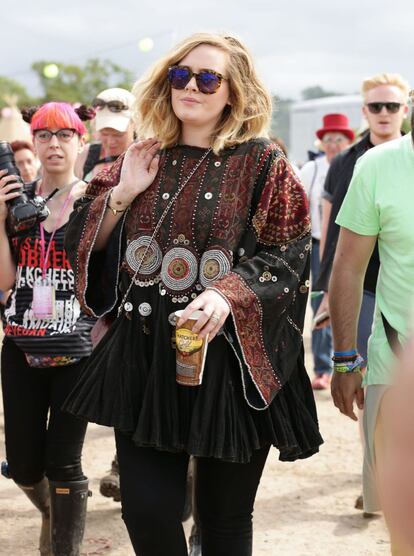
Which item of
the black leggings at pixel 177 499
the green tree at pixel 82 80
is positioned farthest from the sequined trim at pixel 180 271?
the green tree at pixel 82 80

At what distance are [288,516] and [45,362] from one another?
6.13ft

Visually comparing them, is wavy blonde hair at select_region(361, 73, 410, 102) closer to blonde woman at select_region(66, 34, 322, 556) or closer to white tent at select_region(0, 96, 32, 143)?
blonde woman at select_region(66, 34, 322, 556)

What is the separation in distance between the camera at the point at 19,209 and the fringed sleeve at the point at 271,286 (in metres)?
1.19

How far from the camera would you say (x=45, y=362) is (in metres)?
4.00

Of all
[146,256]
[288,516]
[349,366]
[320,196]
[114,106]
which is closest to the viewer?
[146,256]

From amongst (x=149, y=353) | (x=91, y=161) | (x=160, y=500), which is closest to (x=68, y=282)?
(x=149, y=353)

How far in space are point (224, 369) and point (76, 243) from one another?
2.25 ft

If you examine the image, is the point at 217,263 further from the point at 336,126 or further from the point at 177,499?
the point at 336,126

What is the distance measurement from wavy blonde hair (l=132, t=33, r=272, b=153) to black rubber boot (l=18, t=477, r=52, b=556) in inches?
69.5

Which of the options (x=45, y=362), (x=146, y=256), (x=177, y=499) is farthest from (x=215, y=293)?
(x=45, y=362)

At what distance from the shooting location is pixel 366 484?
11.4 ft

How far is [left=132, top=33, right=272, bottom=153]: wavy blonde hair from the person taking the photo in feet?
10.7

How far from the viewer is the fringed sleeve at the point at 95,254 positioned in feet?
10.9

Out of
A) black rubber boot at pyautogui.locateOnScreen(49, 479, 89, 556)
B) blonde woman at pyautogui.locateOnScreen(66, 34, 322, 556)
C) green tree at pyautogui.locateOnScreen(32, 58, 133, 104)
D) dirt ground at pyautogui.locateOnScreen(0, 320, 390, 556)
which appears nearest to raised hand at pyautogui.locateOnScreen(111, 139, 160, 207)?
blonde woman at pyautogui.locateOnScreen(66, 34, 322, 556)
